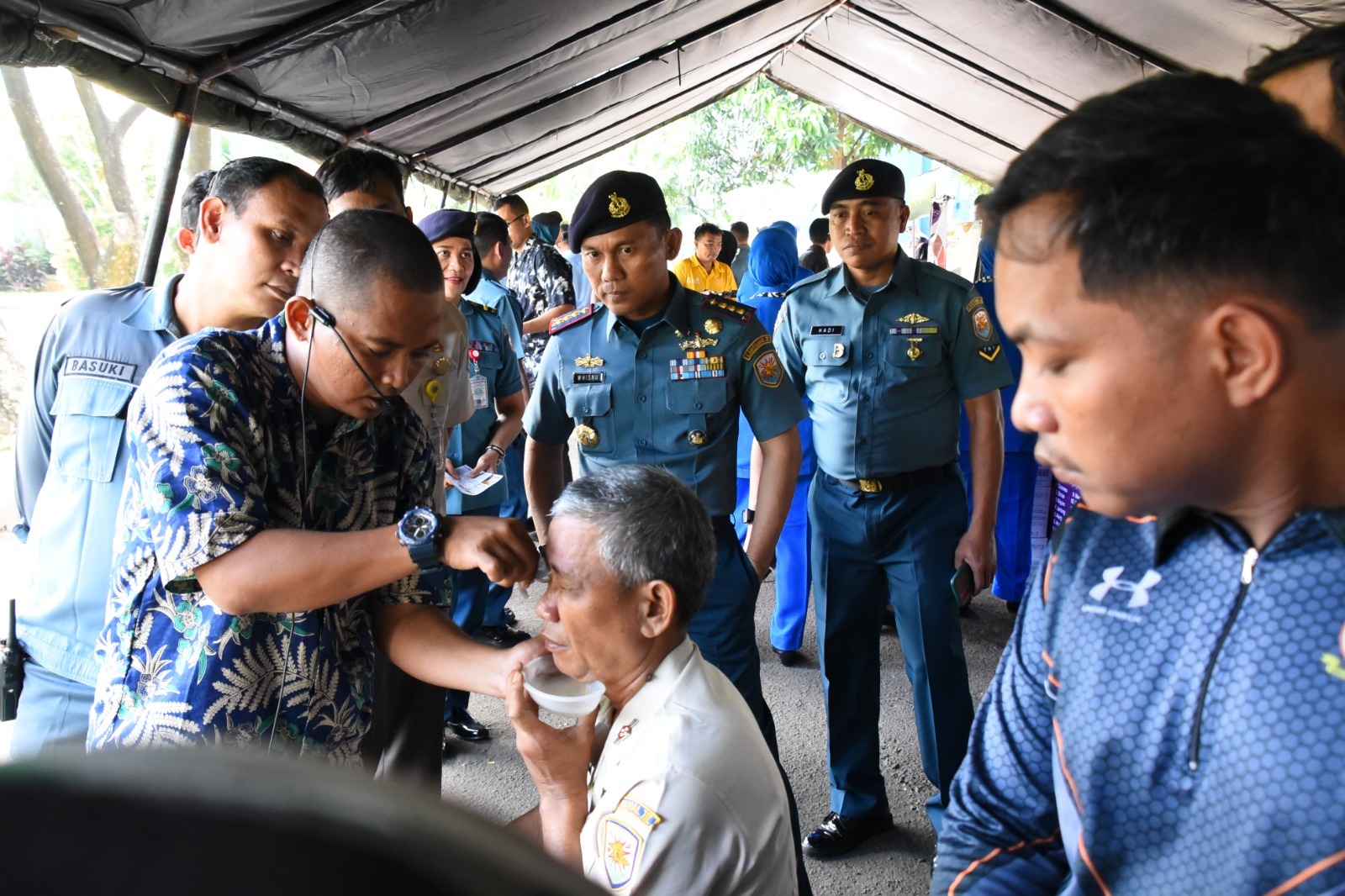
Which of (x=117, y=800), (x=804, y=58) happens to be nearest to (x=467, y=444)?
(x=117, y=800)

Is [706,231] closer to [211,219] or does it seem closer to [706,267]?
[706,267]

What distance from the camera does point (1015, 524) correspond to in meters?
4.83

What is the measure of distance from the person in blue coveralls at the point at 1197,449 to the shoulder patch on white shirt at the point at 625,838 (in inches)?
25.2

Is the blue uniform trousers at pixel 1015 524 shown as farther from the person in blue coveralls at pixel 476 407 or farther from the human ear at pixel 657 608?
the human ear at pixel 657 608

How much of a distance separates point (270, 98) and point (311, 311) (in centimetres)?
284

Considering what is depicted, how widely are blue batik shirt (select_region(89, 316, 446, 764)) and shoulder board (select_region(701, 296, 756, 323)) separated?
1473mm

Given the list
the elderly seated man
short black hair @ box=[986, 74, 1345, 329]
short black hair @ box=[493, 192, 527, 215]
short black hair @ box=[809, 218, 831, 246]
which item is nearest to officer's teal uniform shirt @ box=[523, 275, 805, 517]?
the elderly seated man

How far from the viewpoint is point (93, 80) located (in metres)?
2.76

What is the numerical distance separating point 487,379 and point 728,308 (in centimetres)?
161

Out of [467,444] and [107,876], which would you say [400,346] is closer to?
[107,876]

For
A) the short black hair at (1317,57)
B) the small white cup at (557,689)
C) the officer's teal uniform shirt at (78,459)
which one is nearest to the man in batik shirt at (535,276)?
the officer's teal uniform shirt at (78,459)

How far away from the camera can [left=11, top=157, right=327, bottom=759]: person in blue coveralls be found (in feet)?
5.75

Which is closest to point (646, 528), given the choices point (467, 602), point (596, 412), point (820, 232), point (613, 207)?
point (596, 412)

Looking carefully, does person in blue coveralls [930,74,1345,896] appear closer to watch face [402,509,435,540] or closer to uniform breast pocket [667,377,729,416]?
watch face [402,509,435,540]
